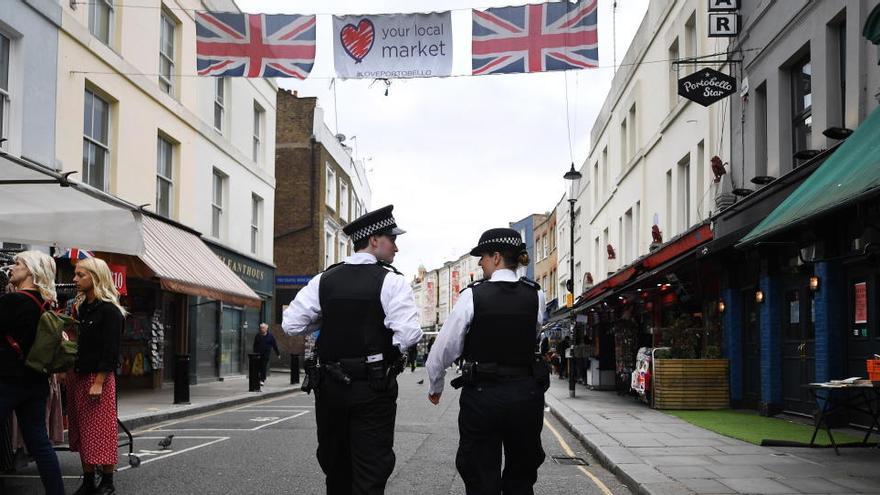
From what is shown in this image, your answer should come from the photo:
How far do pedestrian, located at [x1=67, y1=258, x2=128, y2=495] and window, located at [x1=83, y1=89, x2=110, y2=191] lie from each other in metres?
10.6

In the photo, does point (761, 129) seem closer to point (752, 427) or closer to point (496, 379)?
point (752, 427)

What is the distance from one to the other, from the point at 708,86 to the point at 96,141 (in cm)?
1192

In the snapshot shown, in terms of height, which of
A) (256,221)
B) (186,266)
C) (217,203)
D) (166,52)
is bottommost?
(186,266)

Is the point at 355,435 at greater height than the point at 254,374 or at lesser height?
greater

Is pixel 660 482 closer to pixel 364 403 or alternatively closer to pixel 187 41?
pixel 364 403

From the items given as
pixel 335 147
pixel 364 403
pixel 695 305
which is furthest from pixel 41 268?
pixel 335 147

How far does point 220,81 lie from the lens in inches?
960

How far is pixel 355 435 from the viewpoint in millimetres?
4680

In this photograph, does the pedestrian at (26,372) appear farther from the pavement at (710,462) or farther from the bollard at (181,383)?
the bollard at (181,383)

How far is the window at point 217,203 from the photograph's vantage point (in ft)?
78.7

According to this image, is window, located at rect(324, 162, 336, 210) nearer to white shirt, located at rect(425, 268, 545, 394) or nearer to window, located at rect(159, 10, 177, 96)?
window, located at rect(159, 10, 177, 96)

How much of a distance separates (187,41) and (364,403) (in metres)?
18.2

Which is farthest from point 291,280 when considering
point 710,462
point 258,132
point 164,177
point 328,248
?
point 710,462

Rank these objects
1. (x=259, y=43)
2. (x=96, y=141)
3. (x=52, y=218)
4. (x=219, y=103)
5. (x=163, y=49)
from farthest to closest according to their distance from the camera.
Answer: (x=219, y=103) → (x=163, y=49) → (x=96, y=141) → (x=259, y=43) → (x=52, y=218)
